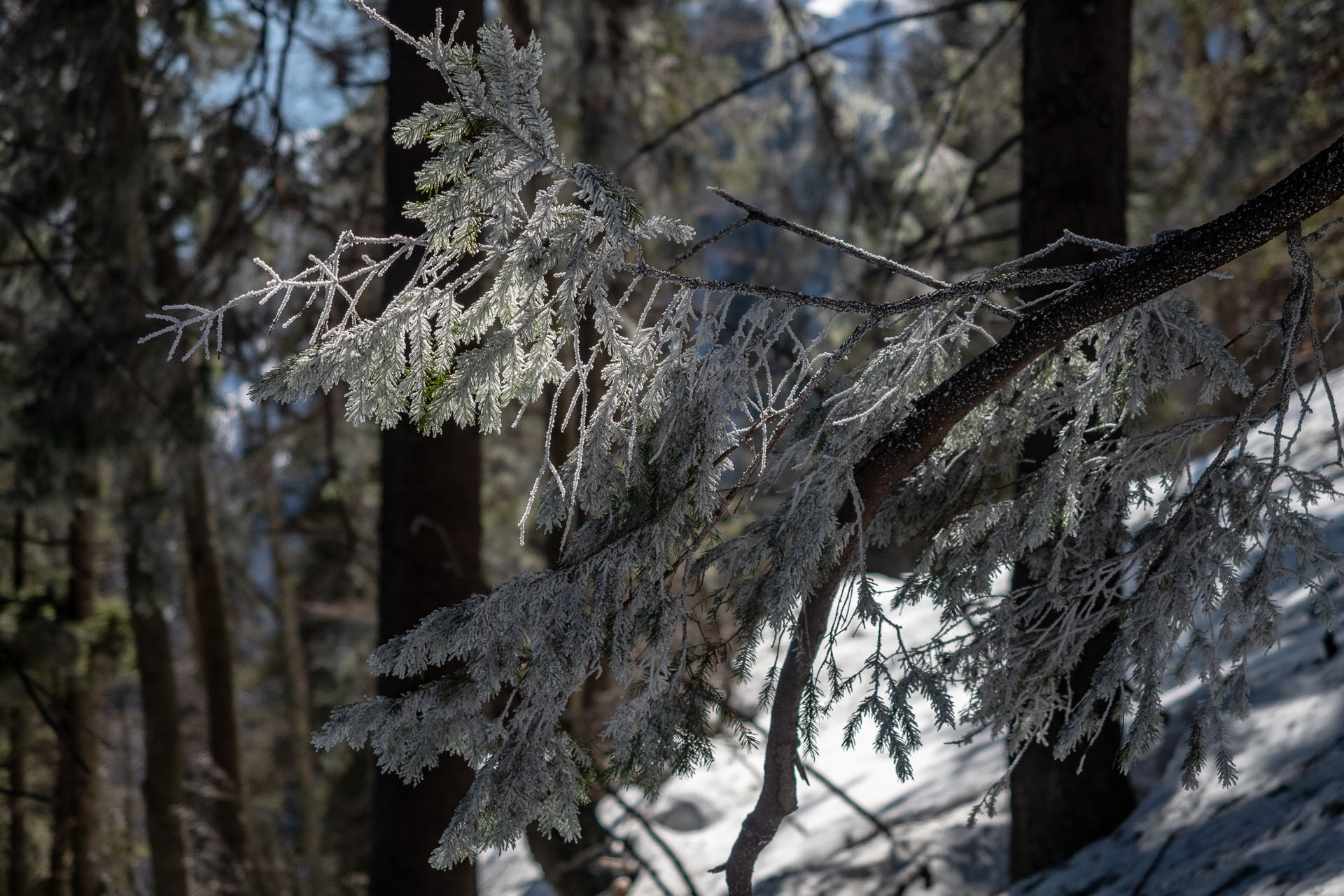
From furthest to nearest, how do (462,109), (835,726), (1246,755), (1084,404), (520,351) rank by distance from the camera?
(835,726)
(1246,755)
(1084,404)
(520,351)
(462,109)

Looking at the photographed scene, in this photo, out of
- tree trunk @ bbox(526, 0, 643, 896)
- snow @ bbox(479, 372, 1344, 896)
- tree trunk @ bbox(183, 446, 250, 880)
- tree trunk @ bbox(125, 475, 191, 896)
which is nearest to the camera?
snow @ bbox(479, 372, 1344, 896)

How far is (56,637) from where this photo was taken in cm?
773

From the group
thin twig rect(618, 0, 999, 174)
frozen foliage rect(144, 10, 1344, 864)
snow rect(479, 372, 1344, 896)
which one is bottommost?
snow rect(479, 372, 1344, 896)

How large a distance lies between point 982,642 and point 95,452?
5.77m

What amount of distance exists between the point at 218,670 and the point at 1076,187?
313 inches

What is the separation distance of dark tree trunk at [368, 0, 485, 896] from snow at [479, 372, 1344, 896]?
1.01 m

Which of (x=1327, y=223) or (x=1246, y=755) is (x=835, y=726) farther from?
(x=1327, y=223)

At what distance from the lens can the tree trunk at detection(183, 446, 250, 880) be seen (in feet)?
26.6

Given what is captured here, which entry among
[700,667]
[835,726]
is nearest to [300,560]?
[835,726]

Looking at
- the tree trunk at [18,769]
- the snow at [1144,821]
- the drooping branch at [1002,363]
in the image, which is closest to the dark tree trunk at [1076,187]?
the snow at [1144,821]

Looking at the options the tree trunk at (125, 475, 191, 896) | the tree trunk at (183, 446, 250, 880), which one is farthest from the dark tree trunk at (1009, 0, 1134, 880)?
the tree trunk at (183, 446, 250, 880)

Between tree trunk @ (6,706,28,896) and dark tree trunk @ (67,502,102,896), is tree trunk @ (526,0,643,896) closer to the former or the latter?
dark tree trunk @ (67,502,102,896)

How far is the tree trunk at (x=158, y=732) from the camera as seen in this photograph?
23.5ft

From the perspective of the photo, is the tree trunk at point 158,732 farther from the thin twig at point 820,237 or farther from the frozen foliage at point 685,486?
the thin twig at point 820,237
